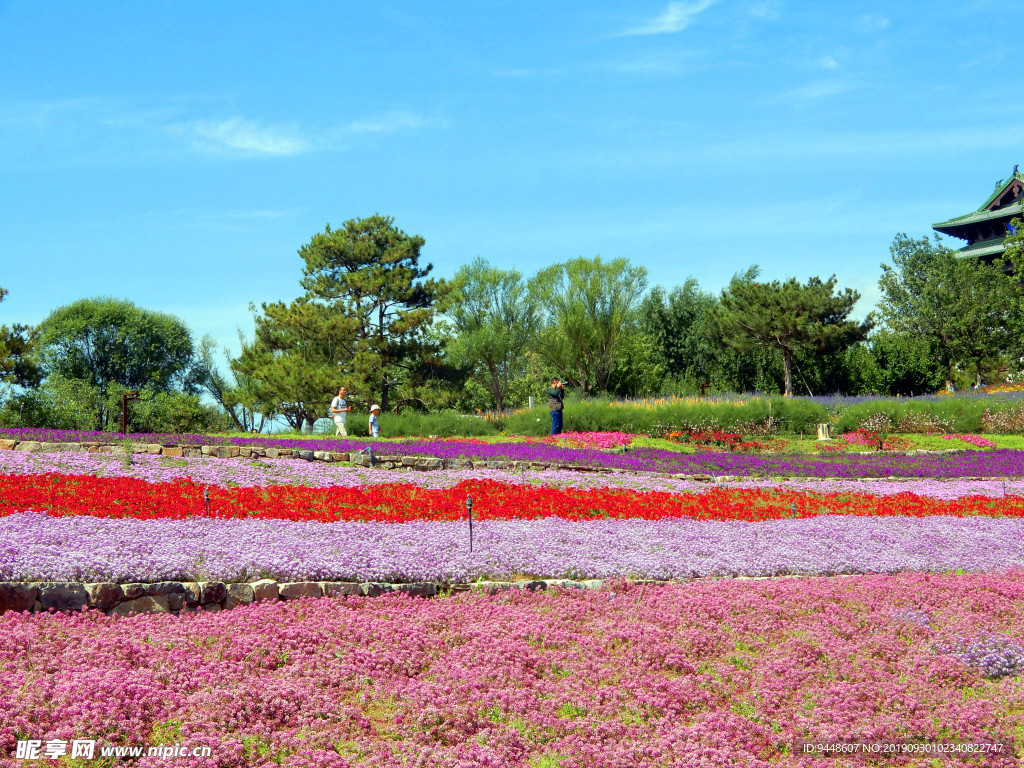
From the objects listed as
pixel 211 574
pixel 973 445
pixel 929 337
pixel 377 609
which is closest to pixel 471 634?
pixel 377 609

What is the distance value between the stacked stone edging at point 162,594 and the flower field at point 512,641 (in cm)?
15

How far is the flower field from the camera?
201 inches

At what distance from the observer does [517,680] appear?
5.83 metres

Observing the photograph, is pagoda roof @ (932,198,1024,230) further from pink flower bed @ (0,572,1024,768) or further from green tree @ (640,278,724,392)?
pink flower bed @ (0,572,1024,768)

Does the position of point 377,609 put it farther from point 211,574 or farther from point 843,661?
point 843,661

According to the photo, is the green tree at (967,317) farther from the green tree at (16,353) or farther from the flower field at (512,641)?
the green tree at (16,353)

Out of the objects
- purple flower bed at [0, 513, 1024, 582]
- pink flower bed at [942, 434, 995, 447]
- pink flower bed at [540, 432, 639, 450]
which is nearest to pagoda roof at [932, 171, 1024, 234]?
pink flower bed at [942, 434, 995, 447]

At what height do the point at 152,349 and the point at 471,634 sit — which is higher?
the point at 152,349

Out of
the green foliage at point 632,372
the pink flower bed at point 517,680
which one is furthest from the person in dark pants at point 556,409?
the green foliage at point 632,372

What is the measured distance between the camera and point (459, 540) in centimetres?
902

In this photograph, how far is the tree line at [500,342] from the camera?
112ft

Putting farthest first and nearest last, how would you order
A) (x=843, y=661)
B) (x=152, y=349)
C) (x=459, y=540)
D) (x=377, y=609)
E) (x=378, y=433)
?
1. (x=152, y=349)
2. (x=378, y=433)
3. (x=459, y=540)
4. (x=377, y=609)
5. (x=843, y=661)

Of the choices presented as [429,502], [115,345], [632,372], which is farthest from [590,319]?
[429,502]

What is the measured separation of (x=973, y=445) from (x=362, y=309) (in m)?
22.5
